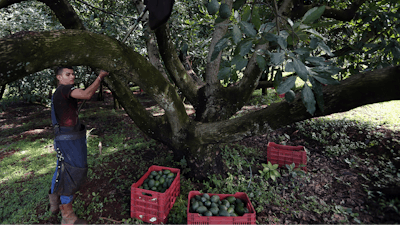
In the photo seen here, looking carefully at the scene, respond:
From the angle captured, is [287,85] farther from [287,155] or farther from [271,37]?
[287,155]

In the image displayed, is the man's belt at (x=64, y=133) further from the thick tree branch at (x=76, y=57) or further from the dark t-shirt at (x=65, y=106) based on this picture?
the thick tree branch at (x=76, y=57)

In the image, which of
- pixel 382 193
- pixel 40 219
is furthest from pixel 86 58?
pixel 382 193

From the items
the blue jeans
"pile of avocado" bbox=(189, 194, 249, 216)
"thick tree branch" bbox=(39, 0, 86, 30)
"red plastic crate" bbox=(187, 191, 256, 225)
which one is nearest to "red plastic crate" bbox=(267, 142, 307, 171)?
"pile of avocado" bbox=(189, 194, 249, 216)

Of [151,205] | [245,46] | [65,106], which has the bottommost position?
[151,205]

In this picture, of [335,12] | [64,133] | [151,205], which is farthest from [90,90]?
[335,12]

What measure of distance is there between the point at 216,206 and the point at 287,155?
1724 mm

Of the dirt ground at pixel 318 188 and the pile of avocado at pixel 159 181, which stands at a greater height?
the pile of avocado at pixel 159 181

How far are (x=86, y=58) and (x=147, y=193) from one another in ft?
5.29

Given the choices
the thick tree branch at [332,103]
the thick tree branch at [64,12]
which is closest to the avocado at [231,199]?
the thick tree branch at [332,103]

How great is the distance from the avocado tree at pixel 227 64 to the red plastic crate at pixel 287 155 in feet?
3.29

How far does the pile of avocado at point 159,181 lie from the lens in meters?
2.57

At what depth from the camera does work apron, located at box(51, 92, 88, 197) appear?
2.36 metres

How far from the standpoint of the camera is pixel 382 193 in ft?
8.40

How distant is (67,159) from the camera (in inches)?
94.2
